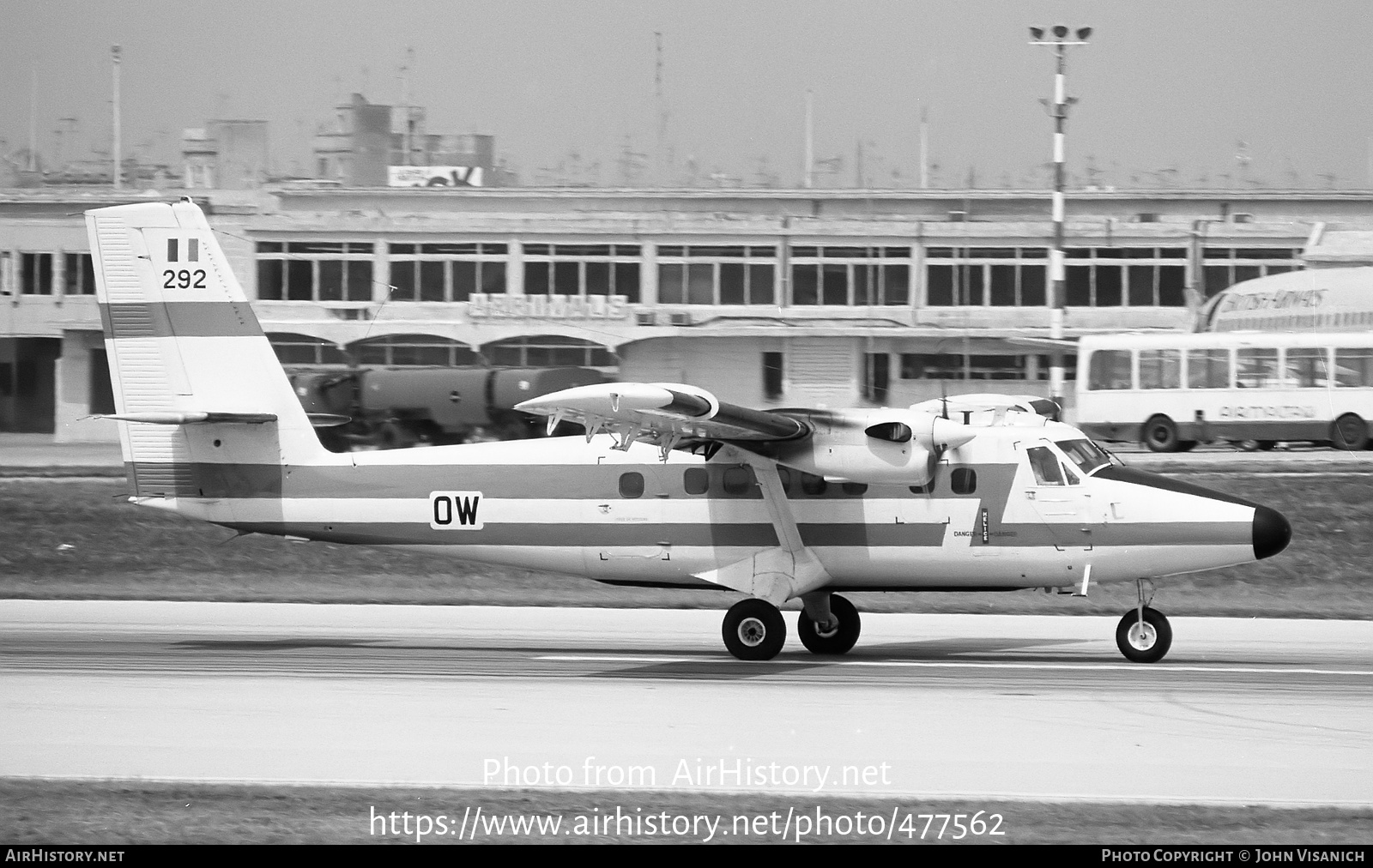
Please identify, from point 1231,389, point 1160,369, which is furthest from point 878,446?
point 1160,369

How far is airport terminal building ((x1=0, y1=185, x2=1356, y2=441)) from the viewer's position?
51281 millimetres

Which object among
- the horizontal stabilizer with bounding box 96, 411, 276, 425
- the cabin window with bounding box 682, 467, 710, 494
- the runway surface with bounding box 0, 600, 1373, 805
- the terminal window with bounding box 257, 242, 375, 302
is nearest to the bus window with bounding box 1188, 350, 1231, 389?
the runway surface with bounding box 0, 600, 1373, 805

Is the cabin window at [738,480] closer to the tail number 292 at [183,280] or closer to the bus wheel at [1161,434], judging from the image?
the tail number 292 at [183,280]

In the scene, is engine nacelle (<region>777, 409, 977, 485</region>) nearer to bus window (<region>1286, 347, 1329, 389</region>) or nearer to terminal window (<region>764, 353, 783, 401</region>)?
bus window (<region>1286, 347, 1329, 389</region>)

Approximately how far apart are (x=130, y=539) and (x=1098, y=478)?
1816cm

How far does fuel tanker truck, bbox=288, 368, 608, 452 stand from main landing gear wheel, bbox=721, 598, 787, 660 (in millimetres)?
25930

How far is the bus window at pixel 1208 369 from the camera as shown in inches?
1426

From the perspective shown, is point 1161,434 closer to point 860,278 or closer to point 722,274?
point 860,278

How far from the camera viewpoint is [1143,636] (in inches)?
650

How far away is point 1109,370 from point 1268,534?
22843 mm

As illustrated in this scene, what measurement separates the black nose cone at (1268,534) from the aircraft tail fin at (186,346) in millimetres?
10590

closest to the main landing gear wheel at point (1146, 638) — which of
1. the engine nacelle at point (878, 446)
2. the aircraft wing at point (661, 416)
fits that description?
the engine nacelle at point (878, 446)

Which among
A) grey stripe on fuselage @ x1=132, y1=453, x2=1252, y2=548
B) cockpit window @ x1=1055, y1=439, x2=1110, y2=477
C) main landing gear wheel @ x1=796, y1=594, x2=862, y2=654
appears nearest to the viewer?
grey stripe on fuselage @ x1=132, y1=453, x2=1252, y2=548

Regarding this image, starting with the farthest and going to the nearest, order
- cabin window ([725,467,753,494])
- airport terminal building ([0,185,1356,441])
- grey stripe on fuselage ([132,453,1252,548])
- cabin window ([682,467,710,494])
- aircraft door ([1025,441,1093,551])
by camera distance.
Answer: airport terminal building ([0,185,1356,441]) → cabin window ([682,467,710,494]) → cabin window ([725,467,753,494]) → grey stripe on fuselage ([132,453,1252,548]) → aircraft door ([1025,441,1093,551])
